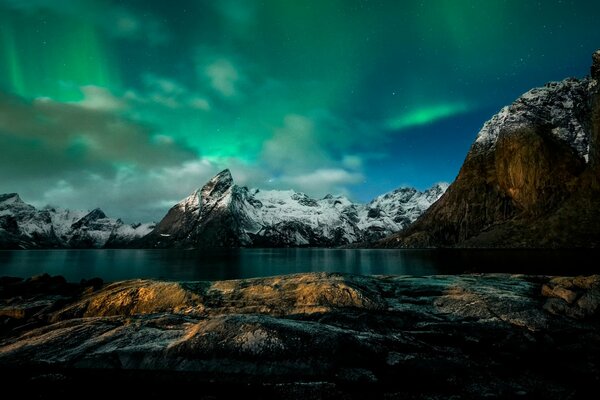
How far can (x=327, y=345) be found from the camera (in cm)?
1432

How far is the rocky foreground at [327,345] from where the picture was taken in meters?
11.8

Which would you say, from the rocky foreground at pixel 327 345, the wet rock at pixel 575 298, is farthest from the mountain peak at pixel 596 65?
the rocky foreground at pixel 327 345

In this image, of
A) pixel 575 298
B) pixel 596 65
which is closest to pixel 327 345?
pixel 575 298

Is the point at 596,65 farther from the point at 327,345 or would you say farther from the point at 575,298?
the point at 327,345

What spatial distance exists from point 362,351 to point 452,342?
4968 mm

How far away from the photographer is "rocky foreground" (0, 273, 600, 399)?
1184 centimetres

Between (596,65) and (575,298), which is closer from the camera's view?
(575,298)

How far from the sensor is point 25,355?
14773mm

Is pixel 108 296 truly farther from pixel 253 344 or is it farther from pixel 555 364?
pixel 555 364

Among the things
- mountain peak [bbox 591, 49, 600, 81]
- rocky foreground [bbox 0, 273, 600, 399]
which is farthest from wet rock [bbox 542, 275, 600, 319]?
mountain peak [bbox 591, 49, 600, 81]

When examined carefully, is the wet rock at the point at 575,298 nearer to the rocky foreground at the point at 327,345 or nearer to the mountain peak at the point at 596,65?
the rocky foreground at the point at 327,345

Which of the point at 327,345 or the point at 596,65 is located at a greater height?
the point at 596,65

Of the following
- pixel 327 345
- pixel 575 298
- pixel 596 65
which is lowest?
pixel 327 345

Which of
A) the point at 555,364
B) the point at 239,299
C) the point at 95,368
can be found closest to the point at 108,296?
the point at 239,299
